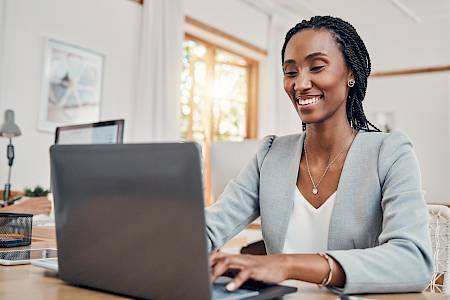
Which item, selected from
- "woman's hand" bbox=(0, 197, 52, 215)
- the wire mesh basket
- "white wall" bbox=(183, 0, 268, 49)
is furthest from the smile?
"white wall" bbox=(183, 0, 268, 49)

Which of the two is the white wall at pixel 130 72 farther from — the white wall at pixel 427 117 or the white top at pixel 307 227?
the white top at pixel 307 227

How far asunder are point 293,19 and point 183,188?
656 centimetres

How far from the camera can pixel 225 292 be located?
0.77m

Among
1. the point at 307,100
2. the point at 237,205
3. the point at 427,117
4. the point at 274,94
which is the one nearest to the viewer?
the point at 307,100

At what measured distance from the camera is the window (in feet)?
18.5

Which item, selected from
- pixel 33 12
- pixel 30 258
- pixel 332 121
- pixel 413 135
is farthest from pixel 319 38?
pixel 413 135

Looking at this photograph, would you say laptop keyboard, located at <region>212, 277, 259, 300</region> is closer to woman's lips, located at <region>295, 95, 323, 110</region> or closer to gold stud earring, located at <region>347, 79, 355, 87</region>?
woman's lips, located at <region>295, 95, 323, 110</region>

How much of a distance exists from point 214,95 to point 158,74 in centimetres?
121

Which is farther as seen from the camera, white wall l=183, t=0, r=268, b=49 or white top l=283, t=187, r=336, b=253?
white wall l=183, t=0, r=268, b=49

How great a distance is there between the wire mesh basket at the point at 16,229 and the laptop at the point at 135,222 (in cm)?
55

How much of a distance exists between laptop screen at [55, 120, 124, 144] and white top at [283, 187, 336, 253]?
98cm

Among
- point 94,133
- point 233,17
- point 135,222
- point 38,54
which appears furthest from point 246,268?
point 233,17

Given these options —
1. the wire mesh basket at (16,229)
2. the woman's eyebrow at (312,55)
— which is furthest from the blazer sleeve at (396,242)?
the wire mesh basket at (16,229)

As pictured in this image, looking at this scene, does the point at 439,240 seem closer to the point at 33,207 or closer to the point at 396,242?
the point at 396,242
